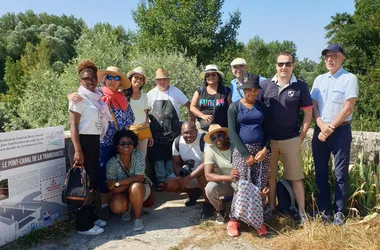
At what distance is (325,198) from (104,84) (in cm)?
318

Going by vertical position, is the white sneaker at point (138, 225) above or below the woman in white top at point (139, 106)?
below

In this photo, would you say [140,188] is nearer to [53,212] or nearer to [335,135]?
[53,212]

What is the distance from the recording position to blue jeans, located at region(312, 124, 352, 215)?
4066mm

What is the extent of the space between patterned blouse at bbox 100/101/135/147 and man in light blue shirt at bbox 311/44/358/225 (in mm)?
2383

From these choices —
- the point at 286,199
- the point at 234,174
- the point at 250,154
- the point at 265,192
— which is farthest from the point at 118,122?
the point at 286,199

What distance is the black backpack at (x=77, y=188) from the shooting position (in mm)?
3887

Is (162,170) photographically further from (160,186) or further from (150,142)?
(150,142)

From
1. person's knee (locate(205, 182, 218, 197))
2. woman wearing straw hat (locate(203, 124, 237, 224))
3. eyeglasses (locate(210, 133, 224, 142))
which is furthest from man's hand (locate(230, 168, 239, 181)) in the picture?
eyeglasses (locate(210, 133, 224, 142))

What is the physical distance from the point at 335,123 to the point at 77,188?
2976mm

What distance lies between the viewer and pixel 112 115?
452 centimetres

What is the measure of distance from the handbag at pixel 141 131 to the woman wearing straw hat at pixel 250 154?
5.00ft

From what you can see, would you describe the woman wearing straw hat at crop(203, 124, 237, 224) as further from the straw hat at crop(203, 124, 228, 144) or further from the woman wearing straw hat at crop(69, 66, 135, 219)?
the woman wearing straw hat at crop(69, 66, 135, 219)

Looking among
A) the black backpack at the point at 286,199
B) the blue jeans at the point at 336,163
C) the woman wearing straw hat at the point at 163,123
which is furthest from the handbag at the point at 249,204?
the woman wearing straw hat at the point at 163,123

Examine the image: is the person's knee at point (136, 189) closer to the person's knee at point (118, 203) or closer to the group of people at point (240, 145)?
the group of people at point (240, 145)
